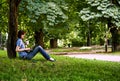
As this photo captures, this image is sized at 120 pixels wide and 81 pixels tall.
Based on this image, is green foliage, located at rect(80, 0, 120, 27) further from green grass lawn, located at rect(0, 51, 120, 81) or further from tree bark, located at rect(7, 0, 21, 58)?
tree bark, located at rect(7, 0, 21, 58)

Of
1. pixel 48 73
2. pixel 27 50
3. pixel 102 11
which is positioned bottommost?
pixel 48 73

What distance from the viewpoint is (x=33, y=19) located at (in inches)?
483

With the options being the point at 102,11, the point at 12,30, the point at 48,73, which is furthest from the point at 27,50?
the point at 102,11

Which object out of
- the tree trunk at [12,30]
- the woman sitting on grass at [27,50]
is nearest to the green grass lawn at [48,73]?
the woman sitting on grass at [27,50]

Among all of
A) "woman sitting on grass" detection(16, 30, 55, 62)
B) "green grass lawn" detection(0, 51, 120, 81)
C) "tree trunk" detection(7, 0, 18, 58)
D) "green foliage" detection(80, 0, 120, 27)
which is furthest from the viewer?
"tree trunk" detection(7, 0, 18, 58)

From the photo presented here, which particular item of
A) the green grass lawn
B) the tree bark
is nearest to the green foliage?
the green grass lawn

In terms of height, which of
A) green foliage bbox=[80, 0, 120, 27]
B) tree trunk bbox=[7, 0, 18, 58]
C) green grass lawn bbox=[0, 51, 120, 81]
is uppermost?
green foliage bbox=[80, 0, 120, 27]

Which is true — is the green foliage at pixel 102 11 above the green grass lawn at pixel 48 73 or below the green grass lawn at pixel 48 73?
above

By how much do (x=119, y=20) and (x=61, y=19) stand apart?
5.04m

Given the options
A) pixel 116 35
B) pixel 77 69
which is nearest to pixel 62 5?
pixel 77 69

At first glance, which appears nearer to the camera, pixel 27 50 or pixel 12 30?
pixel 27 50

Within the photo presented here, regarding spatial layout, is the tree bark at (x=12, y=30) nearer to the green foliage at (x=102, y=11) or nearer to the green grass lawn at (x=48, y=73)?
the green grass lawn at (x=48, y=73)

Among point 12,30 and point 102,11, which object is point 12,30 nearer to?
point 12,30

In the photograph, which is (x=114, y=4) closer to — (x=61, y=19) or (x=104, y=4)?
(x=104, y=4)
